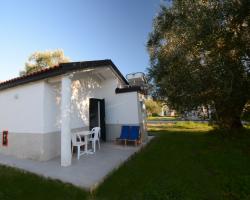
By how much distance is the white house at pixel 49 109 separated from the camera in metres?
6.19

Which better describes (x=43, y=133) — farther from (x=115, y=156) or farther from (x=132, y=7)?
(x=132, y=7)

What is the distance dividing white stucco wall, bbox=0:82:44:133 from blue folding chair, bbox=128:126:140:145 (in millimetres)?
5015

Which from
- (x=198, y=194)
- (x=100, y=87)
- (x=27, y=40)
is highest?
(x=27, y=40)

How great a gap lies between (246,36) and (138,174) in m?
5.95

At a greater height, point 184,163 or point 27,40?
→ point 27,40

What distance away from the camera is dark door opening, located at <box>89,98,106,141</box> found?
10.4 m

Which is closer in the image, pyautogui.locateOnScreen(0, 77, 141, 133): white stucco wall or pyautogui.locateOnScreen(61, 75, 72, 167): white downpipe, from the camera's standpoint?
pyautogui.locateOnScreen(61, 75, 72, 167): white downpipe

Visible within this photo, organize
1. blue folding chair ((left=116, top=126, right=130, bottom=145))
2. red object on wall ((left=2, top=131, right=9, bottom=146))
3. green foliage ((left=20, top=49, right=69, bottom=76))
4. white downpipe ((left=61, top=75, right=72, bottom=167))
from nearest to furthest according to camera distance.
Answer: white downpipe ((left=61, top=75, right=72, bottom=167))
red object on wall ((left=2, top=131, right=9, bottom=146))
blue folding chair ((left=116, top=126, right=130, bottom=145))
green foliage ((left=20, top=49, right=69, bottom=76))

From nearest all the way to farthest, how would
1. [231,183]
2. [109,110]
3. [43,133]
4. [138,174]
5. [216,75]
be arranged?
[231,183] → [138,174] → [216,75] → [43,133] → [109,110]

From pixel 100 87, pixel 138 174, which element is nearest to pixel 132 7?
pixel 100 87

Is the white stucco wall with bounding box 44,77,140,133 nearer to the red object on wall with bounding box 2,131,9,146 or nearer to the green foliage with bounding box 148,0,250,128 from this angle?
the red object on wall with bounding box 2,131,9,146

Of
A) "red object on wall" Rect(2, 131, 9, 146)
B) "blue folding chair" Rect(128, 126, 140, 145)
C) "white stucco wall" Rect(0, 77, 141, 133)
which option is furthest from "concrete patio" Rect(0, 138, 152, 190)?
"blue folding chair" Rect(128, 126, 140, 145)

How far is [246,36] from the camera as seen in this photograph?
219 inches

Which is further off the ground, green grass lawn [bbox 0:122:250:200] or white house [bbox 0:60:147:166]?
white house [bbox 0:60:147:166]
